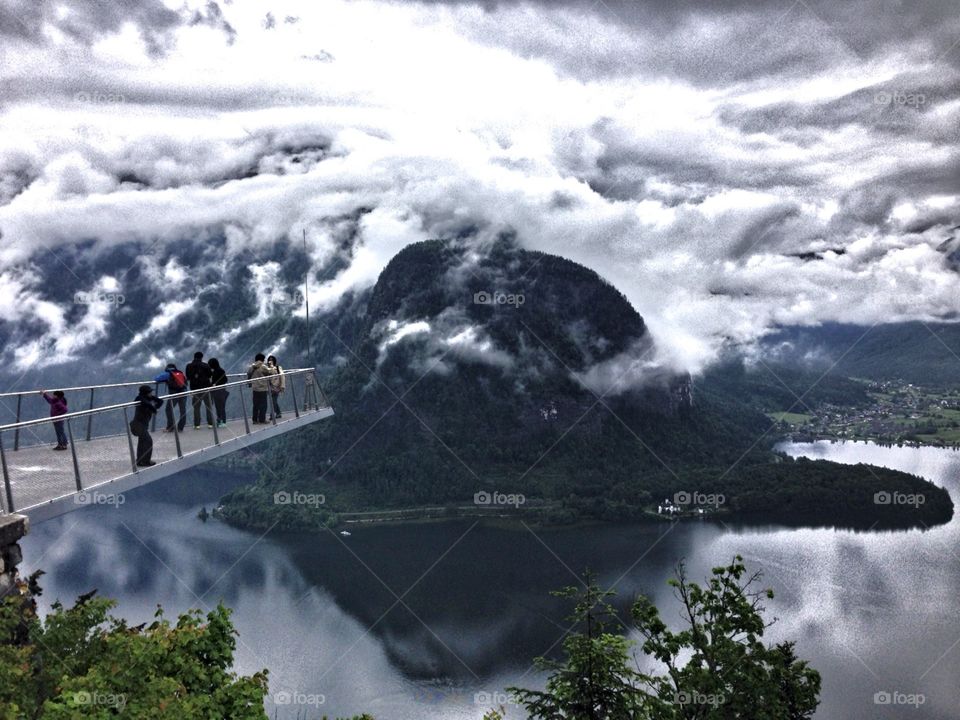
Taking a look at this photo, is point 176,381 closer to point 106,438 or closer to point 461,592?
point 106,438

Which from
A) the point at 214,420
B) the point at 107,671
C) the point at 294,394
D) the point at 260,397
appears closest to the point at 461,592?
the point at 294,394

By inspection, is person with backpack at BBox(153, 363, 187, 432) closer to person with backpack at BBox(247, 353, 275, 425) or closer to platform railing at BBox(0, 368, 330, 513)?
platform railing at BBox(0, 368, 330, 513)

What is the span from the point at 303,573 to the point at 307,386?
100318 mm

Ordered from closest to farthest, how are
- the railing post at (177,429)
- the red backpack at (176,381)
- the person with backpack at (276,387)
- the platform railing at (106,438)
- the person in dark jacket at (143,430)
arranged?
the platform railing at (106,438)
the person in dark jacket at (143,430)
the railing post at (177,429)
the red backpack at (176,381)
the person with backpack at (276,387)

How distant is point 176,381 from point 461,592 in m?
92.9

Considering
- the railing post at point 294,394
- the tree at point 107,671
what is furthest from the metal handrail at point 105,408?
the tree at point 107,671

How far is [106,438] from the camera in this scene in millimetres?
17125

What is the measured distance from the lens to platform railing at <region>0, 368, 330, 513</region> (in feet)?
45.6

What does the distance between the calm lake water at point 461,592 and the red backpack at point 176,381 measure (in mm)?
59429

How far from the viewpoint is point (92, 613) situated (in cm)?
1468

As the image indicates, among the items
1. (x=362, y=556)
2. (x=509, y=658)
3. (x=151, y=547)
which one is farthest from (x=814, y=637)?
(x=151, y=547)

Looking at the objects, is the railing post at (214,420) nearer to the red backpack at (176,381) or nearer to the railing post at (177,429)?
the railing post at (177,429)

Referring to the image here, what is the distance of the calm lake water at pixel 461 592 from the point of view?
8088 cm

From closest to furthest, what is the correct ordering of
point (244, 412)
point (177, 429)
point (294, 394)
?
point (177, 429)
point (244, 412)
point (294, 394)
